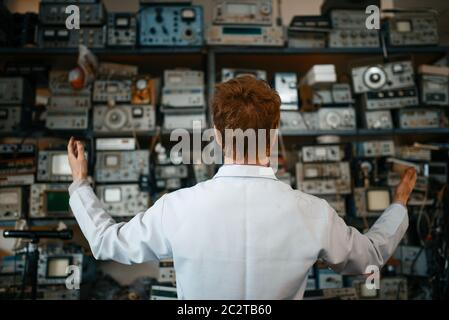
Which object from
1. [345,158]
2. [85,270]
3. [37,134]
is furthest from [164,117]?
A: [345,158]

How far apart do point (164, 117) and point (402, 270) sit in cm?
221

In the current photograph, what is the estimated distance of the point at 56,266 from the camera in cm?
278

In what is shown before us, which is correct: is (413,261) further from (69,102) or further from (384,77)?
(69,102)

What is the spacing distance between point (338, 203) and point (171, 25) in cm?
A: 191

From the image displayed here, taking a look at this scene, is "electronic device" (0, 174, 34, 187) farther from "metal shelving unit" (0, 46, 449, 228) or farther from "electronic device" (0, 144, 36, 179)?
"metal shelving unit" (0, 46, 449, 228)

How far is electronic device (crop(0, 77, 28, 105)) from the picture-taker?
299cm

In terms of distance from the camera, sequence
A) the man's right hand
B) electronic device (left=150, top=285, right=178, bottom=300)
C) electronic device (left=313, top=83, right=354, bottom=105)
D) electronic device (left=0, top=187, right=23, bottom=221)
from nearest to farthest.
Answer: the man's right hand < electronic device (left=150, top=285, right=178, bottom=300) < electronic device (left=0, top=187, right=23, bottom=221) < electronic device (left=313, top=83, right=354, bottom=105)

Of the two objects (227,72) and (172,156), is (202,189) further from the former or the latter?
(227,72)

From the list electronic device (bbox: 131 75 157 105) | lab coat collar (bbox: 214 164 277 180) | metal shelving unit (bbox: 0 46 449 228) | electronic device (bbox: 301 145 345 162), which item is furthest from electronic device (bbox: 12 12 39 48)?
lab coat collar (bbox: 214 164 277 180)

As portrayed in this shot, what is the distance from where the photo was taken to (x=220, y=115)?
47.9 inches

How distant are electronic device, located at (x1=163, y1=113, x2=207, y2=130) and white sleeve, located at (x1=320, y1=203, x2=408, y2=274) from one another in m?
1.88

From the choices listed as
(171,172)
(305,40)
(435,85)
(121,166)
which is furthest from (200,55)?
(435,85)

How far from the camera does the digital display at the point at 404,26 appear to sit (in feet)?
10.3

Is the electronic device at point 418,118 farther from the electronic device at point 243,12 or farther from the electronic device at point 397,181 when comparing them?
the electronic device at point 243,12
